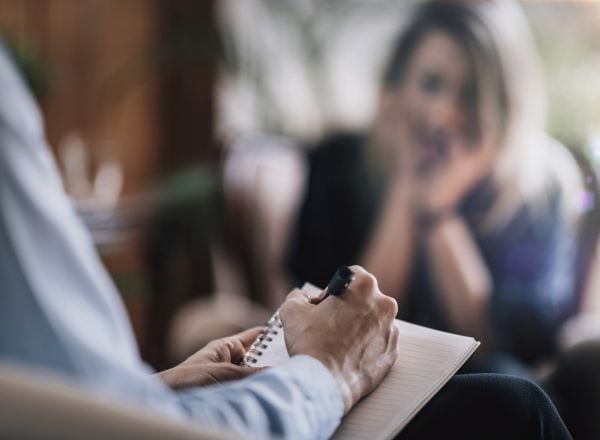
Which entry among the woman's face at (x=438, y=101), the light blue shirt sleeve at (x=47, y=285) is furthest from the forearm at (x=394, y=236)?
the light blue shirt sleeve at (x=47, y=285)

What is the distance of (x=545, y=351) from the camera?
247cm

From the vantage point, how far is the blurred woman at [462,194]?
2482 millimetres

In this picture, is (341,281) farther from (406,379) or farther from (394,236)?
(394,236)

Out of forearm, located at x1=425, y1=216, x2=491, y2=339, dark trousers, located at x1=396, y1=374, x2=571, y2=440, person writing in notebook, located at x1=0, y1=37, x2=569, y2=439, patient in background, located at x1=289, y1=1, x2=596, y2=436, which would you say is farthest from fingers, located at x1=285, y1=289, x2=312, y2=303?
forearm, located at x1=425, y1=216, x2=491, y2=339

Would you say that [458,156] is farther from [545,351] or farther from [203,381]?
[203,381]

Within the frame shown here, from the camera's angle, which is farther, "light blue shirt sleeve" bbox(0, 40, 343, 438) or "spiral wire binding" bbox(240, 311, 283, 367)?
"spiral wire binding" bbox(240, 311, 283, 367)

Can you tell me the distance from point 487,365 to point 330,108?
1018mm

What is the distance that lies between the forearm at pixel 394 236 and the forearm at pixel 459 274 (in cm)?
7

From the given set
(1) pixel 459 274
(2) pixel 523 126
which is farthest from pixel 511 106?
(1) pixel 459 274

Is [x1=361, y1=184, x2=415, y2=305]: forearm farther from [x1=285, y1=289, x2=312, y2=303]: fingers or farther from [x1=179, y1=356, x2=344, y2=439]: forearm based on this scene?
[x1=179, y1=356, x2=344, y2=439]: forearm

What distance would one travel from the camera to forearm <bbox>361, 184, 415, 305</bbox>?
2.61 m

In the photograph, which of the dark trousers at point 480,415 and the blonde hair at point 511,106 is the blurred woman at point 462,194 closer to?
the blonde hair at point 511,106

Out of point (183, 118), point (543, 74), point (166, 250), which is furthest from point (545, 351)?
point (183, 118)

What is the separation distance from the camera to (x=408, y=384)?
2.53 feet
